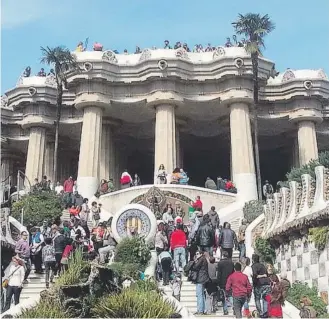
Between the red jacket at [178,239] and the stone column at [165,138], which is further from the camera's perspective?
the stone column at [165,138]

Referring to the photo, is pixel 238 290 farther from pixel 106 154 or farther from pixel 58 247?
pixel 106 154

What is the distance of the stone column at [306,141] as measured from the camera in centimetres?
4022

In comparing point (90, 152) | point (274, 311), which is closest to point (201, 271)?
point (274, 311)

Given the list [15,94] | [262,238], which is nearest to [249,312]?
[262,238]

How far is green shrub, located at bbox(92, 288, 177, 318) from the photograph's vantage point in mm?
11719

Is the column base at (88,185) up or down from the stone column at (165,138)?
down

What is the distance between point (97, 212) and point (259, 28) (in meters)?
16.3

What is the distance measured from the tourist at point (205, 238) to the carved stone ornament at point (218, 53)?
21290 millimetres

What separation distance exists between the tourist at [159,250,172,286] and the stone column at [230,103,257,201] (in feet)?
57.8

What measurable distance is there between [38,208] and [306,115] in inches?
787

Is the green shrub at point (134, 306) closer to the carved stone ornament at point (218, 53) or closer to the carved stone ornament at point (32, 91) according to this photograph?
the carved stone ornament at point (218, 53)

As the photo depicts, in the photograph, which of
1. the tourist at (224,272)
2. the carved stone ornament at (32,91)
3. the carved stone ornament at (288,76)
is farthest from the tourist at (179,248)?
the carved stone ornament at (32,91)

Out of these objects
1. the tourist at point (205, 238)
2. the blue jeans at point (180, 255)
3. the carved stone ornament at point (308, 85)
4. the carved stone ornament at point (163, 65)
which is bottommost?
the blue jeans at point (180, 255)

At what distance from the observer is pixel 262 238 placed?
69.2 feet
